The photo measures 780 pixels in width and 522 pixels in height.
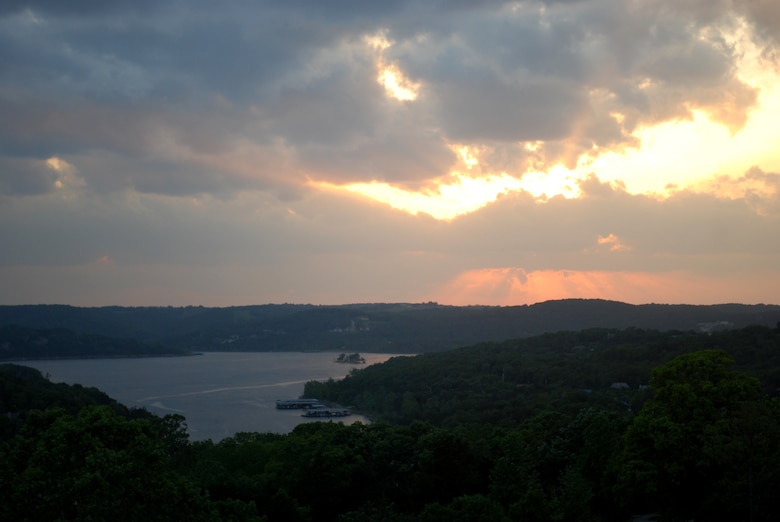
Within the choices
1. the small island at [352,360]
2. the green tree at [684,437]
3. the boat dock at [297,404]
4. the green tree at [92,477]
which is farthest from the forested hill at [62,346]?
the green tree at [684,437]

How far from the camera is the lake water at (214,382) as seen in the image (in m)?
59.3

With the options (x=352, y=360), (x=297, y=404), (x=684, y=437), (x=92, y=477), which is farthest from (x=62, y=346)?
(x=684, y=437)

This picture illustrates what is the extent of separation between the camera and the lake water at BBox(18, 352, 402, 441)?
59.3 m

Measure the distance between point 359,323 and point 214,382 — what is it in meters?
74.5

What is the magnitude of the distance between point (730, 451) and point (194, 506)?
1110 centimetres

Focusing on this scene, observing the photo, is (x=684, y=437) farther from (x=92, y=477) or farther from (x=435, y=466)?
(x=92, y=477)

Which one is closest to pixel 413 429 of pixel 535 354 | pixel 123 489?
pixel 123 489

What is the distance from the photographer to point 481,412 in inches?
1946

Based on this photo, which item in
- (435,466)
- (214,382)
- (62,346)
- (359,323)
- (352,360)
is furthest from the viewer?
(359,323)

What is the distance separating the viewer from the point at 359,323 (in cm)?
16262

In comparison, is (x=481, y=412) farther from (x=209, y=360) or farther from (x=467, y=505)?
(x=209, y=360)

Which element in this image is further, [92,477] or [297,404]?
[297,404]

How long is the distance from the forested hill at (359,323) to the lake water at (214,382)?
982cm

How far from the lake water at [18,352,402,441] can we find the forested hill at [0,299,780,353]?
9.82 m
